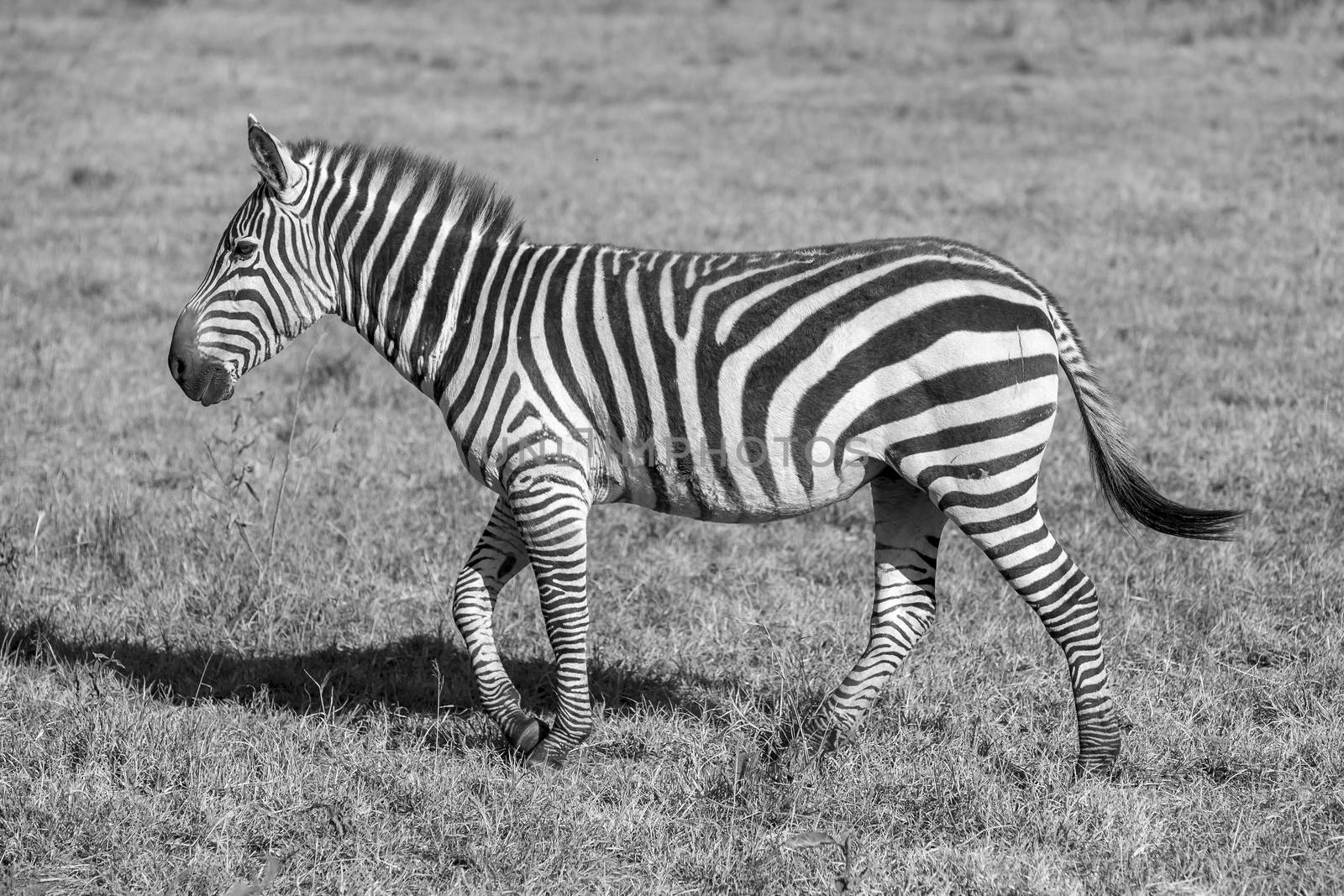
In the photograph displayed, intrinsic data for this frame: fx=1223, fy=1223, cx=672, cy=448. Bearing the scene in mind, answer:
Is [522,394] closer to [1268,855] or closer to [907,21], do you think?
[1268,855]

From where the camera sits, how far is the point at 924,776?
14.3 ft

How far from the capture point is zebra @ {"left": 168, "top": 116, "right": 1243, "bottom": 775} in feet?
13.7

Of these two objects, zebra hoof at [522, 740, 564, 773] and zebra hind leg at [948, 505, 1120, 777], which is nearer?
zebra hind leg at [948, 505, 1120, 777]

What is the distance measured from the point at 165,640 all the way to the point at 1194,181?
11654 millimetres

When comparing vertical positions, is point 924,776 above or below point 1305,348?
below

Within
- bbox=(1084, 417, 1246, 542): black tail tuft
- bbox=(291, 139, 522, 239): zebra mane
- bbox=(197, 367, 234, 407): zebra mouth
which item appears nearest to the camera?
bbox=(1084, 417, 1246, 542): black tail tuft

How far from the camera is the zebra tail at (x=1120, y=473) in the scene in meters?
4.44

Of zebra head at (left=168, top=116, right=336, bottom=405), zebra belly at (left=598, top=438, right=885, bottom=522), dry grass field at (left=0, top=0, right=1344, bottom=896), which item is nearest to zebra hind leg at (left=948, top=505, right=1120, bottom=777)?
dry grass field at (left=0, top=0, right=1344, bottom=896)

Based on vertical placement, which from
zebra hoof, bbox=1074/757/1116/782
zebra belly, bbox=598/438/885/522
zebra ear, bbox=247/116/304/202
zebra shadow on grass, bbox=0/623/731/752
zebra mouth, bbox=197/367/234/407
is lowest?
zebra shadow on grass, bbox=0/623/731/752

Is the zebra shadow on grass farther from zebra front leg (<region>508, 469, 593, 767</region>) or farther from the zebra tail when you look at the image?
the zebra tail

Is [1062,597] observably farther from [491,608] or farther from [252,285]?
[252,285]

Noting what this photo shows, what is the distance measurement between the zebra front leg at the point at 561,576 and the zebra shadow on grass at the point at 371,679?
35cm

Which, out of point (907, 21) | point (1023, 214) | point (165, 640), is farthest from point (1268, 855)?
point (907, 21)

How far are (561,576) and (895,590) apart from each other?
A: 4.29 feet
